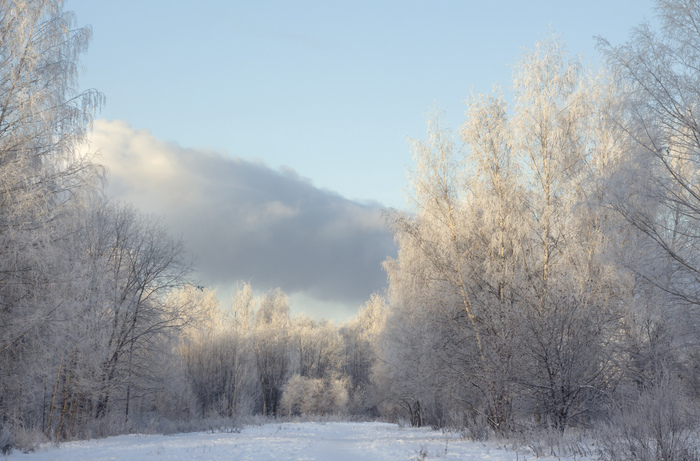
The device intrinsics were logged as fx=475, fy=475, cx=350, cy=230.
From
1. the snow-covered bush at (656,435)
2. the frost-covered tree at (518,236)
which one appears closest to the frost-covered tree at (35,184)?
the frost-covered tree at (518,236)

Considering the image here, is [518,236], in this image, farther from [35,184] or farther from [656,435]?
[35,184]

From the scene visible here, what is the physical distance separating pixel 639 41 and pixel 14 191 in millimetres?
15261

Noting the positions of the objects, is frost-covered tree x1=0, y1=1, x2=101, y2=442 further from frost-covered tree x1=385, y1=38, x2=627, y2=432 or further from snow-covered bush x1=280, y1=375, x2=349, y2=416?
snow-covered bush x1=280, y1=375, x2=349, y2=416

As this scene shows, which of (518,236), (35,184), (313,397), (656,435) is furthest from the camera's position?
(313,397)

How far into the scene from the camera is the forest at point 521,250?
10.4 metres

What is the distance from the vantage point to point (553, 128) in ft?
47.9

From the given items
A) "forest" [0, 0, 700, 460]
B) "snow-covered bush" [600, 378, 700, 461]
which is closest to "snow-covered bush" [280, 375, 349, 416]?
"forest" [0, 0, 700, 460]

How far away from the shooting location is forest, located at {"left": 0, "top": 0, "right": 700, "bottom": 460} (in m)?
10.4

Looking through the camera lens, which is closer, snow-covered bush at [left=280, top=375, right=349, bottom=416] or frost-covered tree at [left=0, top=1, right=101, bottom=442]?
frost-covered tree at [left=0, top=1, right=101, bottom=442]

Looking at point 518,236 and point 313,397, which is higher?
point 518,236

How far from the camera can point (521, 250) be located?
1402 centimetres

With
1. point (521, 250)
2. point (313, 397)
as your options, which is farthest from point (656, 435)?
point (313, 397)

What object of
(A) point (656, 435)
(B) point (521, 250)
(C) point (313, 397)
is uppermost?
(B) point (521, 250)

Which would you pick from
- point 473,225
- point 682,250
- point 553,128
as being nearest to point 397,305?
point 473,225
